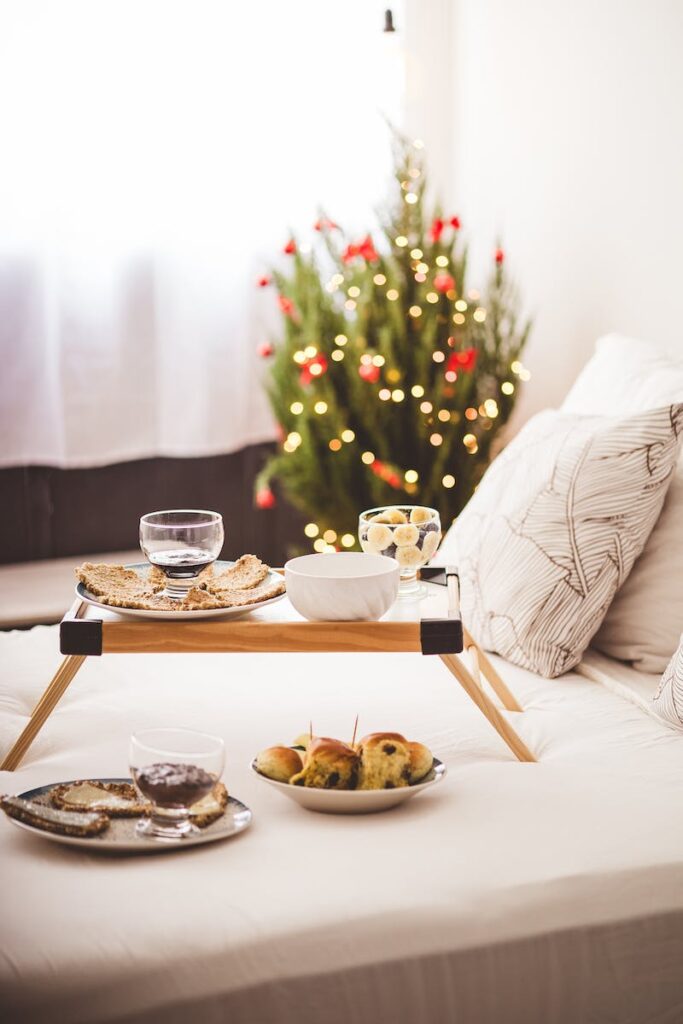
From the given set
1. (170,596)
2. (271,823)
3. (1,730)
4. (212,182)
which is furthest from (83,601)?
(212,182)

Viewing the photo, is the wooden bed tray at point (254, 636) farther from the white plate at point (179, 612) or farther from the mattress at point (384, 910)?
the mattress at point (384, 910)

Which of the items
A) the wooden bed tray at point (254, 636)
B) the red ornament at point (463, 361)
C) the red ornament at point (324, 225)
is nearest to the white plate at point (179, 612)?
the wooden bed tray at point (254, 636)

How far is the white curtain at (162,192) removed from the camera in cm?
304

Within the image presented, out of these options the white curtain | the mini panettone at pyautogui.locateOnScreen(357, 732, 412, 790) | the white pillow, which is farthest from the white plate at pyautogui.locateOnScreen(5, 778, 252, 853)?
the white curtain

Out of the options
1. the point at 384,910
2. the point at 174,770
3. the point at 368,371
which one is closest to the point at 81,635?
the point at 174,770

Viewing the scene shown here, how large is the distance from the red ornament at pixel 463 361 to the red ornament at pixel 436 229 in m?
0.30

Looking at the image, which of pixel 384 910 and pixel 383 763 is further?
pixel 383 763

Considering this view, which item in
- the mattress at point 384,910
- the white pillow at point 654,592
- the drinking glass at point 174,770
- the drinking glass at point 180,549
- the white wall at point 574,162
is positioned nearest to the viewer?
the mattress at point 384,910

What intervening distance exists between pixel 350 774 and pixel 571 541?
2.29ft

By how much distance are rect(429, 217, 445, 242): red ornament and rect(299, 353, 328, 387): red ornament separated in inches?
16.0

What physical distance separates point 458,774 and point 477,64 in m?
2.45

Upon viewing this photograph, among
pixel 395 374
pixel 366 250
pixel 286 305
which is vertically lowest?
pixel 395 374

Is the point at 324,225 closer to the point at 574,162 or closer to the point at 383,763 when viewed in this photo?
the point at 574,162

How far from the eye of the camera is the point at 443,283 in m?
2.82
